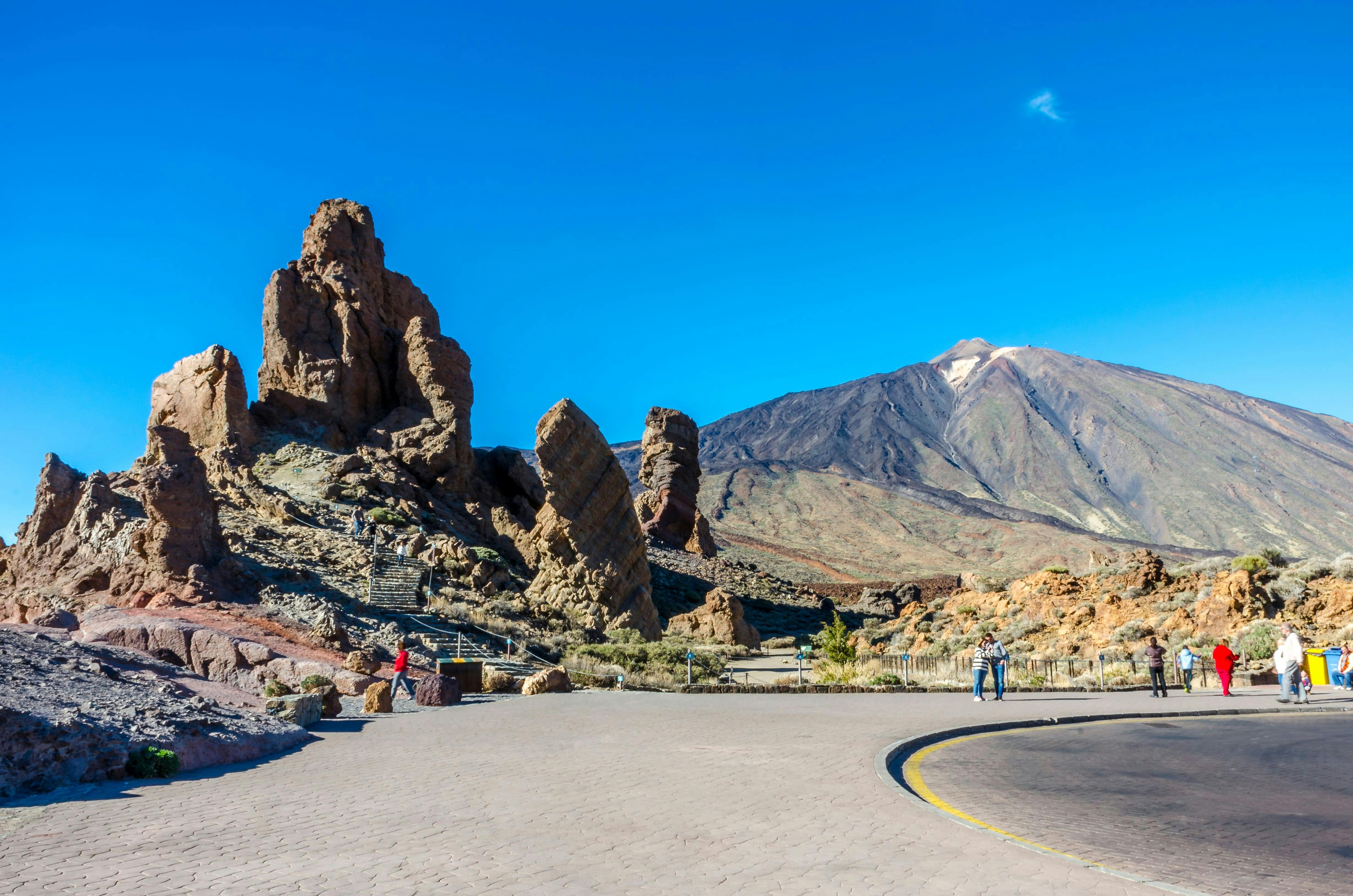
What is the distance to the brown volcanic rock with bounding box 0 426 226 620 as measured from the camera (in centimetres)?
2067

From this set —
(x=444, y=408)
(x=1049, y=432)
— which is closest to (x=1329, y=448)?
(x=1049, y=432)

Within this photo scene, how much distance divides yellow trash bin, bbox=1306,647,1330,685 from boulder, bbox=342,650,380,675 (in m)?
19.8

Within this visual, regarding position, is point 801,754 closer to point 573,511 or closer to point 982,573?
point 573,511

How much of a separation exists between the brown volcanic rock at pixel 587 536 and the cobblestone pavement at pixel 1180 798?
20.0m

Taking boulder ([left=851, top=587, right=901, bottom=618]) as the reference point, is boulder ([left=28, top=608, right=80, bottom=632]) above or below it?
above

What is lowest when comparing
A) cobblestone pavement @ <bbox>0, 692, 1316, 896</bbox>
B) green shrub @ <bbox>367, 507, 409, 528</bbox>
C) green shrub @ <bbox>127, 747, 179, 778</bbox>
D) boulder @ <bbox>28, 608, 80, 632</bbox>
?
cobblestone pavement @ <bbox>0, 692, 1316, 896</bbox>

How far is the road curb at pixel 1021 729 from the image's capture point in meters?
5.30

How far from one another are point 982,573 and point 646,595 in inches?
2507

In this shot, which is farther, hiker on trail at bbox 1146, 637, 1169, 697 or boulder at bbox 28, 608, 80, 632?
hiker on trail at bbox 1146, 637, 1169, 697

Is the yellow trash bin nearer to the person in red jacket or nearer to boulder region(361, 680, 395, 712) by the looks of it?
the person in red jacket

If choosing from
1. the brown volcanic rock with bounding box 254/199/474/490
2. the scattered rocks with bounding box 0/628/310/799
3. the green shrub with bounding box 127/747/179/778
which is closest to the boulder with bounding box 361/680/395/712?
the scattered rocks with bounding box 0/628/310/799

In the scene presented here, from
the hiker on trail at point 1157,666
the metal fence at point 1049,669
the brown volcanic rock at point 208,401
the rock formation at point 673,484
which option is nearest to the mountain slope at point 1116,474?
the rock formation at point 673,484

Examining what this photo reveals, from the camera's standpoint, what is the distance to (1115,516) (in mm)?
141250

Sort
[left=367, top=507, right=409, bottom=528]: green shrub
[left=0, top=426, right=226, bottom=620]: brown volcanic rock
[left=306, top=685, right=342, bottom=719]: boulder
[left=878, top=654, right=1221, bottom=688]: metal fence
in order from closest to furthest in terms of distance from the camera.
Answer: [left=306, top=685, right=342, bottom=719]: boulder < [left=0, top=426, right=226, bottom=620]: brown volcanic rock < [left=878, top=654, right=1221, bottom=688]: metal fence < [left=367, top=507, right=409, bottom=528]: green shrub
